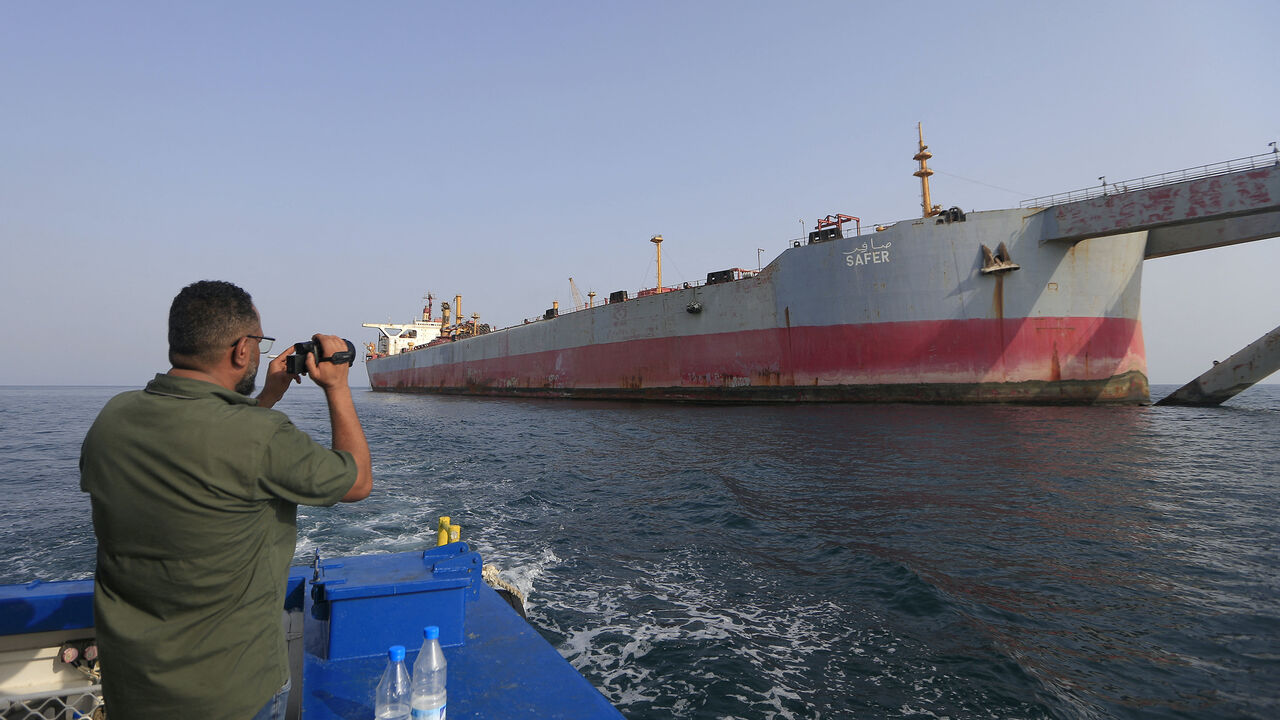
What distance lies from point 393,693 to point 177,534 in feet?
3.52

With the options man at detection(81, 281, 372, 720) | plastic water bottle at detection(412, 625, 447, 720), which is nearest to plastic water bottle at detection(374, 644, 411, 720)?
plastic water bottle at detection(412, 625, 447, 720)

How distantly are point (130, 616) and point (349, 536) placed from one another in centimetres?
693

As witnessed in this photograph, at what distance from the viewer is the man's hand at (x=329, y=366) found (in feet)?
A: 6.66

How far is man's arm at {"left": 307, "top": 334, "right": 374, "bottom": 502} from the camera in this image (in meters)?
1.92

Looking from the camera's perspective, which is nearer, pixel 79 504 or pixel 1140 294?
pixel 79 504

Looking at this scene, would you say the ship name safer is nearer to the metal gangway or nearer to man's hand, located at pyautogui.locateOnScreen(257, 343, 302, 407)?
the metal gangway

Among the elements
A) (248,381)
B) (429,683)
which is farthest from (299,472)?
(429,683)

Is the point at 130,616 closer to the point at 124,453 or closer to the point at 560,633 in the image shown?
the point at 124,453

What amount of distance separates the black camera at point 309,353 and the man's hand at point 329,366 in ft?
0.04

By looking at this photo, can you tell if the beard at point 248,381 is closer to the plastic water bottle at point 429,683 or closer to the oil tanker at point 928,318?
the plastic water bottle at point 429,683

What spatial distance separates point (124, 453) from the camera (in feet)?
5.02

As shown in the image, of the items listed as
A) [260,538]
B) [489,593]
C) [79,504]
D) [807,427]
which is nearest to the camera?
[260,538]

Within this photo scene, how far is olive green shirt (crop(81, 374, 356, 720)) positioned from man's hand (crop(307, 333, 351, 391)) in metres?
0.36

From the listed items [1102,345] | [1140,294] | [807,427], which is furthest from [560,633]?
[1140,294]
